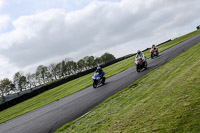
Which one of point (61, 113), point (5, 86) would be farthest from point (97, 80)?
point (5, 86)

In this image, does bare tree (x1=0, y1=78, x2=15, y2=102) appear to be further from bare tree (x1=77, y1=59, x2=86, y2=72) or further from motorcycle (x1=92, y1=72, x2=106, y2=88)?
motorcycle (x1=92, y1=72, x2=106, y2=88)

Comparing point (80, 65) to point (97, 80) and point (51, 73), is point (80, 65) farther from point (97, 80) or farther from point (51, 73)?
point (97, 80)

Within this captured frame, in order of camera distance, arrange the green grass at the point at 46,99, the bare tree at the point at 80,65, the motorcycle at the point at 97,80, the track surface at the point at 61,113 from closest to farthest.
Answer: the track surface at the point at 61,113 → the motorcycle at the point at 97,80 → the green grass at the point at 46,99 → the bare tree at the point at 80,65

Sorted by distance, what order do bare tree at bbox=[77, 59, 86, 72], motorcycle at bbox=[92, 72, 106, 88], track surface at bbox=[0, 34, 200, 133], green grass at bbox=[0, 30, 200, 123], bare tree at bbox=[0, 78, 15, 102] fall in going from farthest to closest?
bare tree at bbox=[77, 59, 86, 72], bare tree at bbox=[0, 78, 15, 102], green grass at bbox=[0, 30, 200, 123], motorcycle at bbox=[92, 72, 106, 88], track surface at bbox=[0, 34, 200, 133]

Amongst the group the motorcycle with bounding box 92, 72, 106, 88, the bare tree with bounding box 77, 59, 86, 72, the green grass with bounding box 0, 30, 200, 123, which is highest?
the bare tree with bounding box 77, 59, 86, 72

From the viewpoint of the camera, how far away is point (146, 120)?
14.9ft

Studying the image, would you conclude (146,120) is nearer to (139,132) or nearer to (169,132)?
(139,132)

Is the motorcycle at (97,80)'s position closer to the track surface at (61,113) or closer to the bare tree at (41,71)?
the track surface at (61,113)

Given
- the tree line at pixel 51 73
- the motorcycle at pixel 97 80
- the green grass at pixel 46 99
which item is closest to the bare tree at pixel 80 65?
the tree line at pixel 51 73

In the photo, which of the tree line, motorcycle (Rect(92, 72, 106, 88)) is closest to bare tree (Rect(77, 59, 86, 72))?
the tree line

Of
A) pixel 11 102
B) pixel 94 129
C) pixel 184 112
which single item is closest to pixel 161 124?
pixel 184 112

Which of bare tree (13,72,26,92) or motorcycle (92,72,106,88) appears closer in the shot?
motorcycle (92,72,106,88)

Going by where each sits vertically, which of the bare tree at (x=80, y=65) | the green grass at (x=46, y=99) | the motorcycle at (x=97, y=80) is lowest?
the green grass at (x=46, y=99)

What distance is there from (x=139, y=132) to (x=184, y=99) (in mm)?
1893
